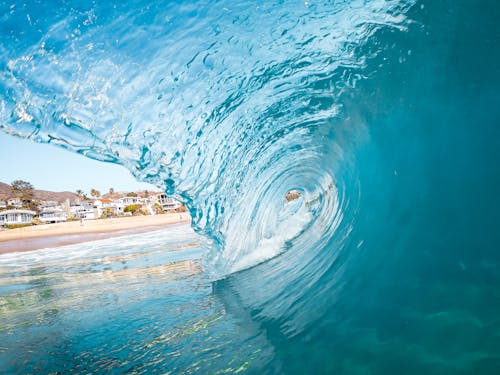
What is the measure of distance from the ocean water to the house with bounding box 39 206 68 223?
271 feet

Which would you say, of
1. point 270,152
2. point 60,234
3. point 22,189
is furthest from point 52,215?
point 270,152

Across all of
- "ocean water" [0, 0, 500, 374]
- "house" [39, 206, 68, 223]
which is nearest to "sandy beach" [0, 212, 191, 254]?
"ocean water" [0, 0, 500, 374]

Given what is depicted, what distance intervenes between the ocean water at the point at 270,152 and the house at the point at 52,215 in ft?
271

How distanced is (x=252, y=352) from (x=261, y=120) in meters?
4.43

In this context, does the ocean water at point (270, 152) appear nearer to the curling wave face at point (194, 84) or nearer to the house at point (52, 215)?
the curling wave face at point (194, 84)

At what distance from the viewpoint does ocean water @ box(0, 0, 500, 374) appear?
251 cm

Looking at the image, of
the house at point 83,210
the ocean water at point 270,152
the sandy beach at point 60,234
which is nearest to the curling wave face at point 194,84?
the ocean water at point 270,152

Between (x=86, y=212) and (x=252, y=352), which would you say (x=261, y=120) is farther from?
(x=86, y=212)

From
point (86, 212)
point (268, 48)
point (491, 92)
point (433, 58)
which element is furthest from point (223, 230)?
point (86, 212)

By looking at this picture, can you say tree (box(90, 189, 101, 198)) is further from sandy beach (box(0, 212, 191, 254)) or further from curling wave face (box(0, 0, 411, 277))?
curling wave face (box(0, 0, 411, 277))

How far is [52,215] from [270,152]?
3452 inches

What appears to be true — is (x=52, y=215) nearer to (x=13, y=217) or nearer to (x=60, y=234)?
(x=13, y=217)

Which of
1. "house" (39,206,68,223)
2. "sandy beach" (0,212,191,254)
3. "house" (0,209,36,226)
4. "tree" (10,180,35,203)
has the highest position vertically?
"tree" (10,180,35,203)

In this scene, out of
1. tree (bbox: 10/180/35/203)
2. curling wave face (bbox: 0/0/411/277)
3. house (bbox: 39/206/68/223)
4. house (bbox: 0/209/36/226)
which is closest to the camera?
curling wave face (bbox: 0/0/411/277)
